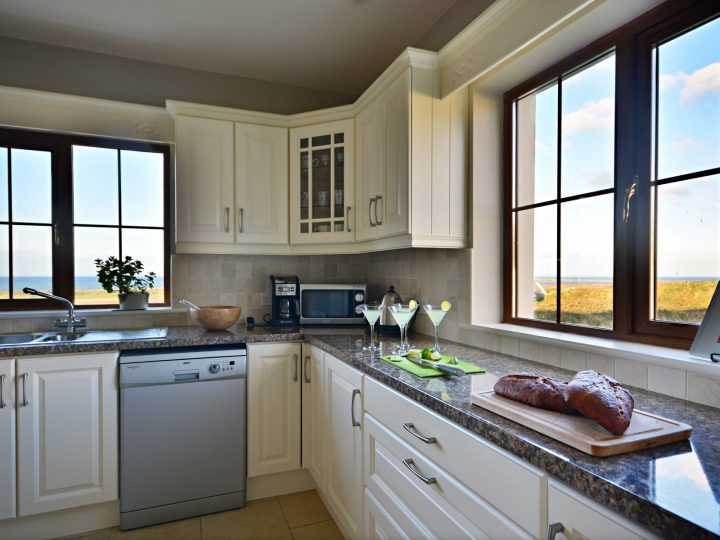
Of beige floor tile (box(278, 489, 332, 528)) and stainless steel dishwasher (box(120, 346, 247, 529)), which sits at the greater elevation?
stainless steel dishwasher (box(120, 346, 247, 529))

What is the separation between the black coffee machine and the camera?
2.71 metres

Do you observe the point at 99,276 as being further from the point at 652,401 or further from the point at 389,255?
the point at 652,401

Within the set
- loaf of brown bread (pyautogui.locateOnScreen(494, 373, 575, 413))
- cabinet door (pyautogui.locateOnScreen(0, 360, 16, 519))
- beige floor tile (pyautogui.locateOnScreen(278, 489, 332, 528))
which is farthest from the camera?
beige floor tile (pyautogui.locateOnScreen(278, 489, 332, 528))

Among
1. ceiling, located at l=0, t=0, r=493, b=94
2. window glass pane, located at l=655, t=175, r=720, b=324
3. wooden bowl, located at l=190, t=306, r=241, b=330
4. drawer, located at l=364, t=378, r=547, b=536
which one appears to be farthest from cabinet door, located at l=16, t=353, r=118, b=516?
window glass pane, located at l=655, t=175, r=720, b=324

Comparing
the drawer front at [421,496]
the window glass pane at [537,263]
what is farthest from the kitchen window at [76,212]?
the window glass pane at [537,263]

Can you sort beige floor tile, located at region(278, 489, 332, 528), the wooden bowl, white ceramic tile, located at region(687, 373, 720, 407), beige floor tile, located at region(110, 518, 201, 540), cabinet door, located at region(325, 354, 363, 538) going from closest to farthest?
white ceramic tile, located at region(687, 373, 720, 407) → cabinet door, located at region(325, 354, 363, 538) → beige floor tile, located at region(110, 518, 201, 540) → beige floor tile, located at region(278, 489, 332, 528) → the wooden bowl

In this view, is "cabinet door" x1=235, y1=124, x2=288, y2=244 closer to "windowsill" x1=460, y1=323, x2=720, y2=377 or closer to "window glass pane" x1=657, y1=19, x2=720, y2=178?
"windowsill" x1=460, y1=323, x2=720, y2=377

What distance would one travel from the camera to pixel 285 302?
2.72 metres

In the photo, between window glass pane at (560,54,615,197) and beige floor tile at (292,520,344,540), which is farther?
beige floor tile at (292,520,344,540)

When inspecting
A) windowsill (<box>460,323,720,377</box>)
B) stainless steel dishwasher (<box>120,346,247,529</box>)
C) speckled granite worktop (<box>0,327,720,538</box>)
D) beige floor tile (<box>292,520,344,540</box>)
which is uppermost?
windowsill (<box>460,323,720,377</box>)

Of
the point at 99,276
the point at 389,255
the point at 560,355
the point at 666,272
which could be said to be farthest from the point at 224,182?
the point at 666,272

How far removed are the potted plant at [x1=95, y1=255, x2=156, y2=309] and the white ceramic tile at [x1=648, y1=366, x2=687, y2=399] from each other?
2.61 m

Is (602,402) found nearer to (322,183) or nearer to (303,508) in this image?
(303,508)

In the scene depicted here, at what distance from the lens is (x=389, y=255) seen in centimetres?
286
